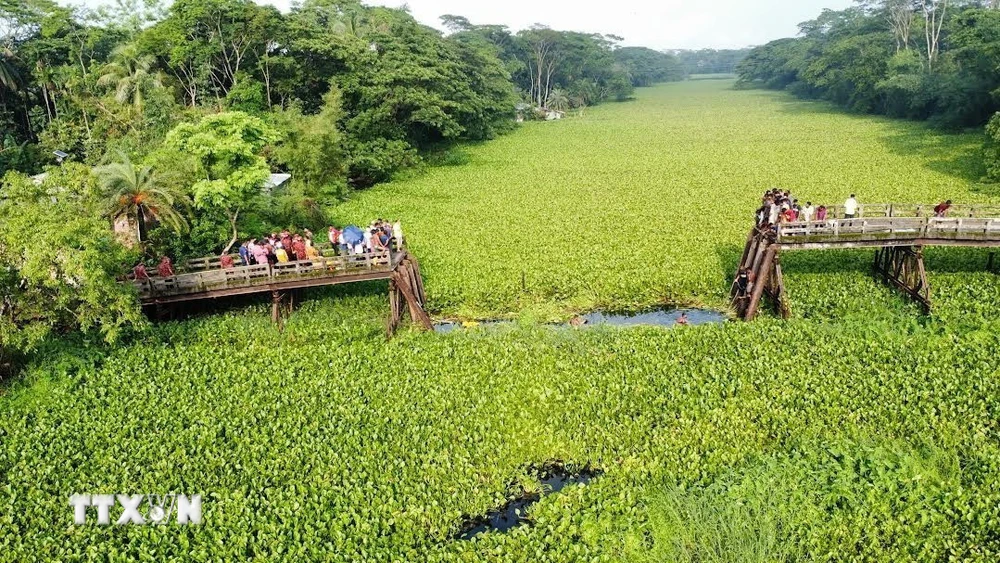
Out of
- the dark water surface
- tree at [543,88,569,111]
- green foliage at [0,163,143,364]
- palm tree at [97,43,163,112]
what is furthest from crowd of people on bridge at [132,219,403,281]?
tree at [543,88,569,111]

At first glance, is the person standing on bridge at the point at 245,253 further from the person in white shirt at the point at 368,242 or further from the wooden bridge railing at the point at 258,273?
the person in white shirt at the point at 368,242

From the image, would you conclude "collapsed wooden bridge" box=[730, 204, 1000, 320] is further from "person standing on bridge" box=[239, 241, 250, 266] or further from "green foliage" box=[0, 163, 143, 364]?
"green foliage" box=[0, 163, 143, 364]

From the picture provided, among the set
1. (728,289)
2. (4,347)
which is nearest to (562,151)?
(728,289)

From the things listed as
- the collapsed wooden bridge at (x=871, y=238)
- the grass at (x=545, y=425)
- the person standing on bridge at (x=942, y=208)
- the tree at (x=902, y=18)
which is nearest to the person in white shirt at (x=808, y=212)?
the collapsed wooden bridge at (x=871, y=238)

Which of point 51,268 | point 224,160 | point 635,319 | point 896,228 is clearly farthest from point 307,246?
point 896,228

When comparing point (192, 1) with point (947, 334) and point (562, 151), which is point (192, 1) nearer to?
point (562, 151)

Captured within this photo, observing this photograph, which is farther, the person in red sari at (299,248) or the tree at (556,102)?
the tree at (556,102)

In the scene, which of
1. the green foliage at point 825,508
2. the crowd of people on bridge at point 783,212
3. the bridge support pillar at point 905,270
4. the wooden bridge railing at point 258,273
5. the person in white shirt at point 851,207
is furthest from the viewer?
the person in white shirt at point 851,207
